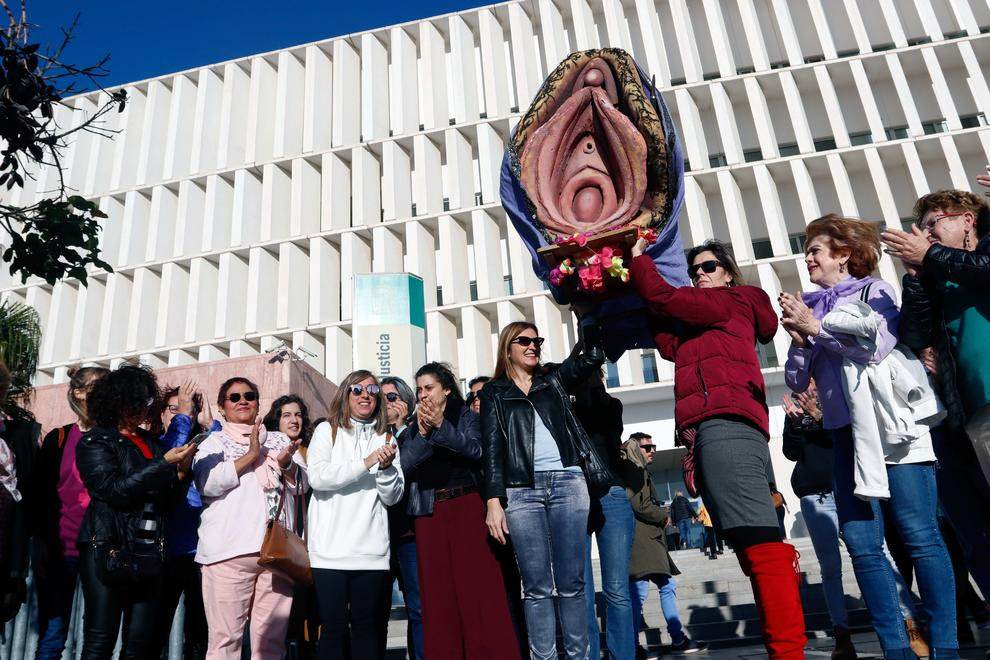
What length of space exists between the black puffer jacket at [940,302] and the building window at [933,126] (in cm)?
2686

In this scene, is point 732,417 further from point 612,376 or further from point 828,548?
point 612,376

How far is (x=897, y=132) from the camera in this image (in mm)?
26812

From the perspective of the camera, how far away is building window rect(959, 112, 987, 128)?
25.7 m

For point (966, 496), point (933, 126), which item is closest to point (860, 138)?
point (933, 126)

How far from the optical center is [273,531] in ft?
14.6

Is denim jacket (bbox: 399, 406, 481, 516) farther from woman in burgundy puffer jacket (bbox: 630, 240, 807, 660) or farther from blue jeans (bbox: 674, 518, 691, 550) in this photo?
blue jeans (bbox: 674, 518, 691, 550)

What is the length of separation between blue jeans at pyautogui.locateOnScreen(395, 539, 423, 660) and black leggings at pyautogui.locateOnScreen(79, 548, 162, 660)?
152 centimetres

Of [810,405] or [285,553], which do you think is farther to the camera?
[810,405]

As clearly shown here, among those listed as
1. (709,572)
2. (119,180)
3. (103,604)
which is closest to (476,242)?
(119,180)

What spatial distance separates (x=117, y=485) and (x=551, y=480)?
84.0 inches

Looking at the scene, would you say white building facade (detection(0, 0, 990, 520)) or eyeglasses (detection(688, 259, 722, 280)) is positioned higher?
white building facade (detection(0, 0, 990, 520))

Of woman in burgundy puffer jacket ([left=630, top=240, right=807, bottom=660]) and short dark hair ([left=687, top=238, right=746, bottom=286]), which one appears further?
short dark hair ([left=687, top=238, right=746, bottom=286])

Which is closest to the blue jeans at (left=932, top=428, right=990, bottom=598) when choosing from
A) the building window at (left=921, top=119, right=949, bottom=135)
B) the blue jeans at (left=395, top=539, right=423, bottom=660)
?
the blue jeans at (left=395, top=539, right=423, bottom=660)

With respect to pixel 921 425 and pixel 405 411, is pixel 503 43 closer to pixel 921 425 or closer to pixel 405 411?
pixel 405 411
